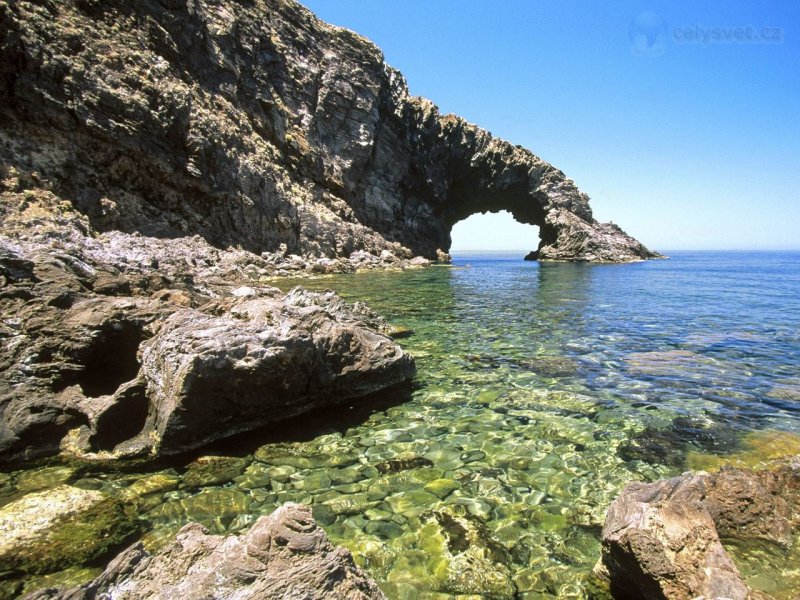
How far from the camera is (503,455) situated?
19.3 ft

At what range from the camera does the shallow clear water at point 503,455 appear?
13.2 feet

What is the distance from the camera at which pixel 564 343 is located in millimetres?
12297

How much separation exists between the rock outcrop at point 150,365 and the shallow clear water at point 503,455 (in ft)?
1.79

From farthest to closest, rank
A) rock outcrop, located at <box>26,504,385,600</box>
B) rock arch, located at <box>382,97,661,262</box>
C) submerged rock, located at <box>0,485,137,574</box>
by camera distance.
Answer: rock arch, located at <box>382,97,661,262</box> → submerged rock, located at <box>0,485,137,574</box> → rock outcrop, located at <box>26,504,385,600</box>

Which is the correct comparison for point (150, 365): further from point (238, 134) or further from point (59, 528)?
point (238, 134)

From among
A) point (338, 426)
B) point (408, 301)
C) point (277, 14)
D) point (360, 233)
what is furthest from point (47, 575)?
point (277, 14)

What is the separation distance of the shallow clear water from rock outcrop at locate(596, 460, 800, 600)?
0.40 meters

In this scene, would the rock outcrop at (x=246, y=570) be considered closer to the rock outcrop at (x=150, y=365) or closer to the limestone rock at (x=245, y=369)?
the limestone rock at (x=245, y=369)

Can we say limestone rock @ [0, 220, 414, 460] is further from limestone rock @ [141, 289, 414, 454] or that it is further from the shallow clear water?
the shallow clear water

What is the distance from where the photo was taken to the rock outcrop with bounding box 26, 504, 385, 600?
8.57 feet

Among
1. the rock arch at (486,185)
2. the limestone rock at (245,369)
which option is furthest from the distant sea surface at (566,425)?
the rock arch at (486,185)

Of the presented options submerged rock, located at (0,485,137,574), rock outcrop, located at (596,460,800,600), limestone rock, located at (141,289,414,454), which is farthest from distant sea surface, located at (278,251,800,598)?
A: submerged rock, located at (0,485,137,574)

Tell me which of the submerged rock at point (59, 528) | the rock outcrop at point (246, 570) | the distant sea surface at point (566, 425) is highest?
the rock outcrop at point (246, 570)

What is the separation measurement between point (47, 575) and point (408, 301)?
1781cm
